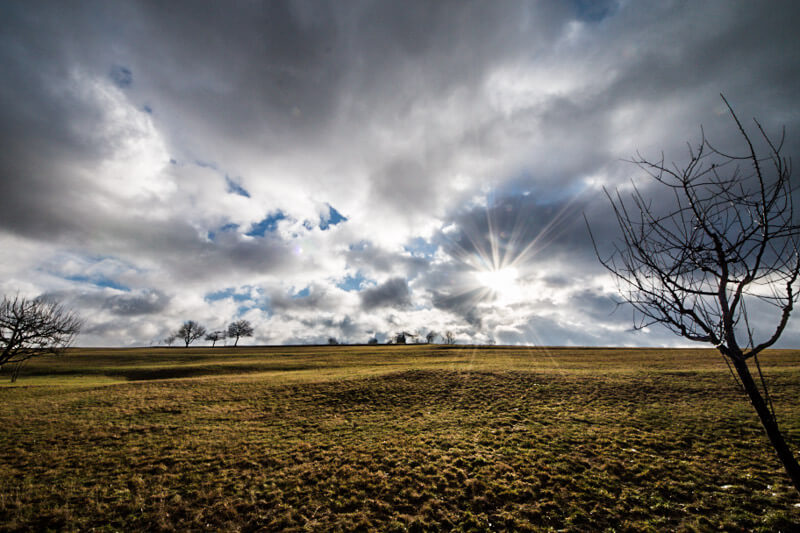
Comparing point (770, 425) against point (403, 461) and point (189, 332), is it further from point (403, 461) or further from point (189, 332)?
point (189, 332)

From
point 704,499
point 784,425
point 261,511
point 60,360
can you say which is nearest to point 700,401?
point 784,425

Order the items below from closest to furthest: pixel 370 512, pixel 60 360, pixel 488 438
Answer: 1. pixel 370 512
2. pixel 488 438
3. pixel 60 360

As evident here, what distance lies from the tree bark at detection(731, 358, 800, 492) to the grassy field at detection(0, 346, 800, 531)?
5698 millimetres

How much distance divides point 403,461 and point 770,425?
11629 millimetres

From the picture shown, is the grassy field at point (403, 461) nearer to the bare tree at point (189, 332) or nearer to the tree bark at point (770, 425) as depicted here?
the tree bark at point (770, 425)

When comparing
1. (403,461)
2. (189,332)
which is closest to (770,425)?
(403,461)

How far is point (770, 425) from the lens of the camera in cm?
482

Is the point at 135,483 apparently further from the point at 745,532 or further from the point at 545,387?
the point at 545,387

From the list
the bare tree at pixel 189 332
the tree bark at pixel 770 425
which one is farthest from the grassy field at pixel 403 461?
the bare tree at pixel 189 332

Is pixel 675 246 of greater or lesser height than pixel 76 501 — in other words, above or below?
A: above

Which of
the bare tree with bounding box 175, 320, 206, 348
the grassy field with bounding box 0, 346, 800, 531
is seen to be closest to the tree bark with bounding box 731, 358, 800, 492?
the grassy field with bounding box 0, 346, 800, 531

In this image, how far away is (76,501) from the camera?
32.8 ft

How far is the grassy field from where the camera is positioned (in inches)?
354

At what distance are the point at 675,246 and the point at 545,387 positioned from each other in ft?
74.9
